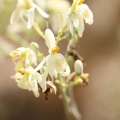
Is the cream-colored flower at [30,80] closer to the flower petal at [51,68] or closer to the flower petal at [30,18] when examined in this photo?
the flower petal at [51,68]

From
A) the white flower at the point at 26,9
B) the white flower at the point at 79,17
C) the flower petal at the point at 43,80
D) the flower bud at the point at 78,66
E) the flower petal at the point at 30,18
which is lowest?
the flower petal at the point at 43,80

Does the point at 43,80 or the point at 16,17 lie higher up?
the point at 16,17

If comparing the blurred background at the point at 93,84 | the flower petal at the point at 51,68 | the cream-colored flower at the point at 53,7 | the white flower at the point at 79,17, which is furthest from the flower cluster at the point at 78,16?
Answer: the blurred background at the point at 93,84

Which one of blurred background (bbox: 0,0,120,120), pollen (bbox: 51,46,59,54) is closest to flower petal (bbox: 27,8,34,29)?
pollen (bbox: 51,46,59,54)

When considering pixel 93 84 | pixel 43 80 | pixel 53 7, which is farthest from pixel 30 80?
pixel 93 84

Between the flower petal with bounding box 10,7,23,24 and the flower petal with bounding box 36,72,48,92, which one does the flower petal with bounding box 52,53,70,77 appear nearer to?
the flower petal with bounding box 36,72,48,92

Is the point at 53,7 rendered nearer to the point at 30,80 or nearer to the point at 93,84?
the point at 30,80

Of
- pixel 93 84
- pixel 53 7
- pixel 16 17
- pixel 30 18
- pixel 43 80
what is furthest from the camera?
pixel 93 84
